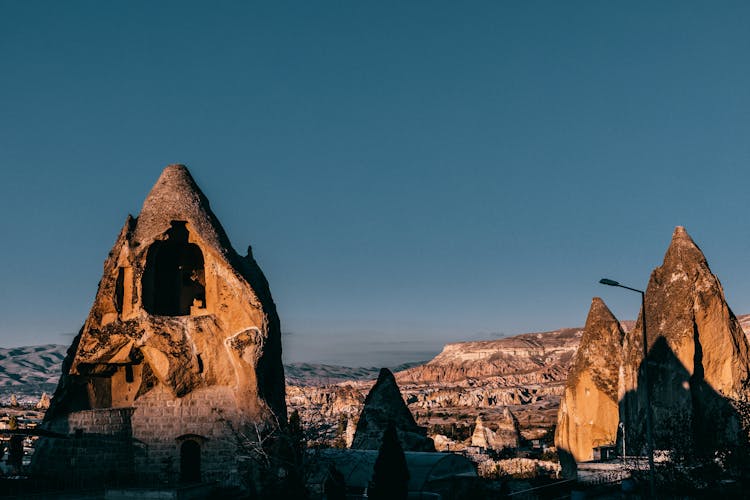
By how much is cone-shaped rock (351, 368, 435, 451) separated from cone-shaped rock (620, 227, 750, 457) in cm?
871

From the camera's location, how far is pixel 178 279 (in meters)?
34.0

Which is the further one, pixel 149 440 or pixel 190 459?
pixel 190 459

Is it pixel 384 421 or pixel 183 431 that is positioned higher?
pixel 183 431

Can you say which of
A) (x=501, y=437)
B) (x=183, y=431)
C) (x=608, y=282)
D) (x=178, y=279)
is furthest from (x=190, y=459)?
(x=501, y=437)

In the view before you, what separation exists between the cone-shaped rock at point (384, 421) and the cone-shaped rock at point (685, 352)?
28.6 ft

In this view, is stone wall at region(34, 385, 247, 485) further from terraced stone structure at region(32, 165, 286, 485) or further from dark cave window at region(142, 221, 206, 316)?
dark cave window at region(142, 221, 206, 316)

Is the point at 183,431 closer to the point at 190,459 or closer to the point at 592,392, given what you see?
the point at 190,459

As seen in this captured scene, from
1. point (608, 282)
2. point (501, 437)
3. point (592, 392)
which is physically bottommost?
point (501, 437)

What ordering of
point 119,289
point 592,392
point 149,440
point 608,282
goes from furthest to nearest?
1. point 592,392
2. point 119,289
3. point 149,440
4. point 608,282

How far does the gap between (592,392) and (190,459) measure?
830 inches

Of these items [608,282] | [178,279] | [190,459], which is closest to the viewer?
[608,282]

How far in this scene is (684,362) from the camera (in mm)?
33781

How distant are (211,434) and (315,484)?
160 inches

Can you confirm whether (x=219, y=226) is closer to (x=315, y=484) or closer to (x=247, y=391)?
(x=247, y=391)
